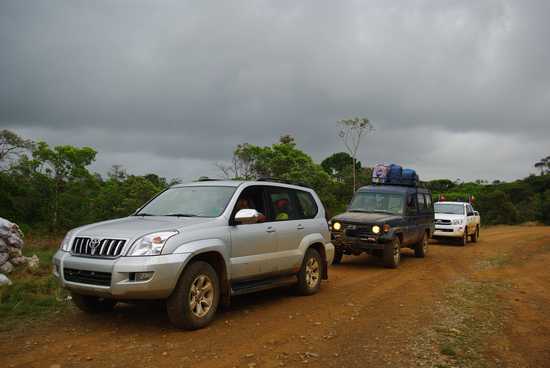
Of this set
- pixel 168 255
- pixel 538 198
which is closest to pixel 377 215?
pixel 168 255

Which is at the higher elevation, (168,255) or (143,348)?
(168,255)

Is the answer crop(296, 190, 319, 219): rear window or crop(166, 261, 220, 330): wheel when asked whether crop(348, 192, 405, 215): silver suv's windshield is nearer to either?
crop(296, 190, 319, 219): rear window

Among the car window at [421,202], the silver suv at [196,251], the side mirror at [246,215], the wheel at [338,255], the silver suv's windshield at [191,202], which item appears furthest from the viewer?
the car window at [421,202]

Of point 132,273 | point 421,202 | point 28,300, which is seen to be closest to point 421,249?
point 421,202

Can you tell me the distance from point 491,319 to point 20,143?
1553 inches

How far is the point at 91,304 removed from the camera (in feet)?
21.9

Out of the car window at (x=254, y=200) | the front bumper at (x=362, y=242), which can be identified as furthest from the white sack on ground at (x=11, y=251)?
the front bumper at (x=362, y=242)

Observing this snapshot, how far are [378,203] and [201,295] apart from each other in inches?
328

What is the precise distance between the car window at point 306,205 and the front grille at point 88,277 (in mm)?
3665

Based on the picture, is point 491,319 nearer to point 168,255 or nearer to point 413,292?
point 413,292

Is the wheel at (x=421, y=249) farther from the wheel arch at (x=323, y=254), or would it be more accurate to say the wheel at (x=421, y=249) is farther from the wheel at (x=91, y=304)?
the wheel at (x=91, y=304)

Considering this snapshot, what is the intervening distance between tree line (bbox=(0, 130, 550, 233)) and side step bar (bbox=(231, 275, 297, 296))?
33.0ft

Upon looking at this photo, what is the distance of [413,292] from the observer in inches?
356

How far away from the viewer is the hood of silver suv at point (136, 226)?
19.1 ft
